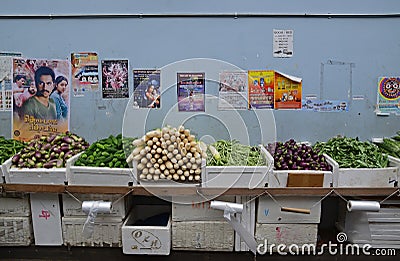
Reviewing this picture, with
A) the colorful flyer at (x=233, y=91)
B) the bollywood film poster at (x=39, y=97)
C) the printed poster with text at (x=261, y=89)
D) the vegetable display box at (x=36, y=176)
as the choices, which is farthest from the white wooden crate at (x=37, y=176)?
the printed poster with text at (x=261, y=89)

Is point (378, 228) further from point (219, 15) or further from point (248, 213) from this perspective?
point (219, 15)

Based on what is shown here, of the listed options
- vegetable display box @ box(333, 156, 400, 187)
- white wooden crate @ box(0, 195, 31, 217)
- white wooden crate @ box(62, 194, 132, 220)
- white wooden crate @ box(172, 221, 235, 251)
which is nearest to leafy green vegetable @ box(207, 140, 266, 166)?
white wooden crate @ box(172, 221, 235, 251)

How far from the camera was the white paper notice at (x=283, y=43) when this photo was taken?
9.77 feet

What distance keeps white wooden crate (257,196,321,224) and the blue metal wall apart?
2.82 ft

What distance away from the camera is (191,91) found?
10.1 feet

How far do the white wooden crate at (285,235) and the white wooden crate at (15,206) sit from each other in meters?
1.75

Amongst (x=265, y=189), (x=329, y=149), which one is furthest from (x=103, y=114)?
(x=329, y=149)

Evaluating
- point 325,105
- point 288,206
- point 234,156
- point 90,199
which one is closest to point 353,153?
point 325,105

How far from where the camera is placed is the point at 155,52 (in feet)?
9.96

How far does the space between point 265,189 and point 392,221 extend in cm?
104

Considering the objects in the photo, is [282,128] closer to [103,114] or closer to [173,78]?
[173,78]

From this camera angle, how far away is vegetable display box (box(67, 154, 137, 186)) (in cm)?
245

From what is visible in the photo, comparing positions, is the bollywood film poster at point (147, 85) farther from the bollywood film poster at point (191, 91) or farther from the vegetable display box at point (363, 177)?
the vegetable display box at point (363, 177)

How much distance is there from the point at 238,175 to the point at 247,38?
1.30 meters
